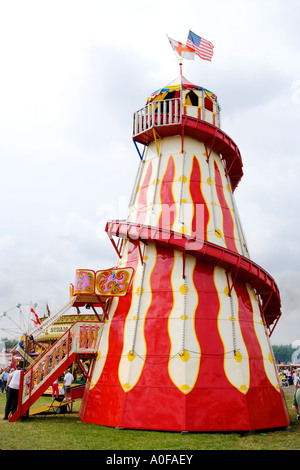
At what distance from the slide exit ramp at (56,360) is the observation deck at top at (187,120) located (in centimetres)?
836

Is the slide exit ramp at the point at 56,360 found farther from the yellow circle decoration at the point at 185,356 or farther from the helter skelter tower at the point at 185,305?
the yellow circle decoration at the point at 185,356

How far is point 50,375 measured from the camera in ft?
48.9

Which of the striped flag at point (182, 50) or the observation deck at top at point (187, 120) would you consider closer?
the observation deck at top at point (187, 120)

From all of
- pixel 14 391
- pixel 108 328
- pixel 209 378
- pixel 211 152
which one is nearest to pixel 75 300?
pixel 108 328

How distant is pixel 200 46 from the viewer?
1892 centimetres

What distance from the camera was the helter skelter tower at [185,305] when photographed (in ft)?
42.7

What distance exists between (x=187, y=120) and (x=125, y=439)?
12.0 metres

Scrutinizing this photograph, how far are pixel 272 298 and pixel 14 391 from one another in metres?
10.4

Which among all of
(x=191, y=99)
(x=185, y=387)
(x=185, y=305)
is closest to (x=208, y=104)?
(x=191, y=99)

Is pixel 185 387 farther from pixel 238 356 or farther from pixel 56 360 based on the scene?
pixel 56 360

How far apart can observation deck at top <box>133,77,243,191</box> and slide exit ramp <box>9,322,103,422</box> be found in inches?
329

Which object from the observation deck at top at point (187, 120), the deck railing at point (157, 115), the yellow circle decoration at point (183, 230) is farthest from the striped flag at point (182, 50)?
the yellow circle decoration at point (183, 230)

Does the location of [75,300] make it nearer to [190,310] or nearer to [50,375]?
[50,375]

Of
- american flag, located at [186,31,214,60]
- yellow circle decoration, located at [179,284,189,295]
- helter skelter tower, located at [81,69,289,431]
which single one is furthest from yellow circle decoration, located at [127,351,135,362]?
american flag, located at [186,31,214,60]
